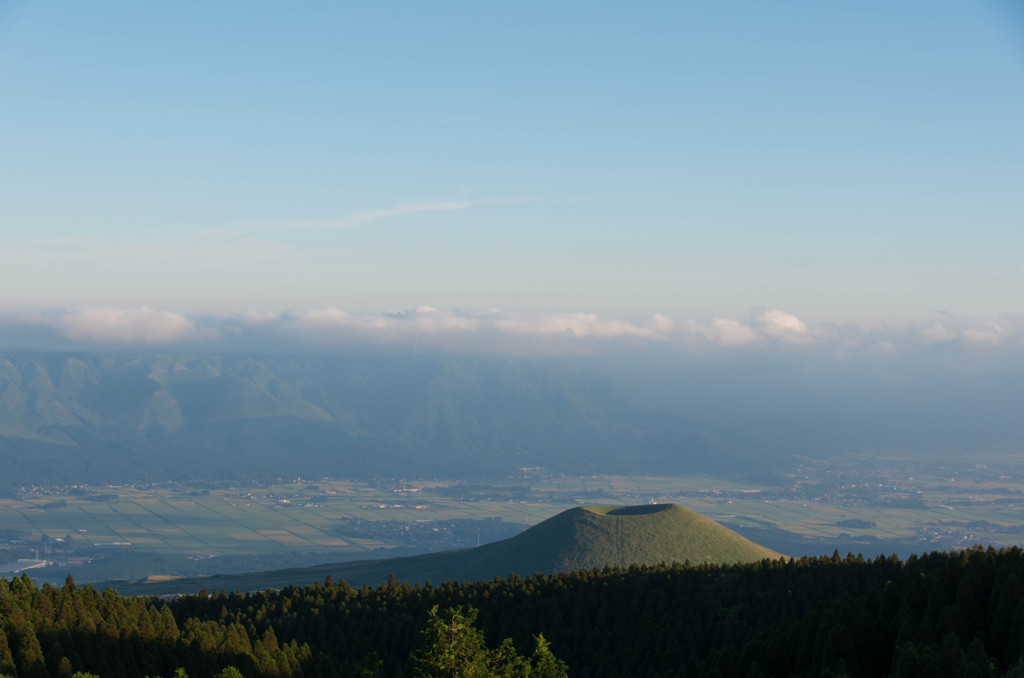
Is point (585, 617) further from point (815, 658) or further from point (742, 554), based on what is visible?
point (742, 554)

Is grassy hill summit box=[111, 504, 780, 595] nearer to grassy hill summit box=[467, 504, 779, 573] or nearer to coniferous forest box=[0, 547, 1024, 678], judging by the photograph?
grassy hill summit box=[467, 504, 779, 573]

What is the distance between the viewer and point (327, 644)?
11994 centimetres

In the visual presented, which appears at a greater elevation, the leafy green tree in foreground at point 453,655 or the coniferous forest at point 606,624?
the leafy green tree in foreground at point 453,655

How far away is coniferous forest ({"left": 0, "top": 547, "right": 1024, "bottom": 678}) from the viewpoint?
277 ft

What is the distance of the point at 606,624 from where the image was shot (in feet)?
406

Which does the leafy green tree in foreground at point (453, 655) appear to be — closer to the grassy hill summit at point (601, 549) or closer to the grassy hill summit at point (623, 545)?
the grassy hill summit at point (601, 549)

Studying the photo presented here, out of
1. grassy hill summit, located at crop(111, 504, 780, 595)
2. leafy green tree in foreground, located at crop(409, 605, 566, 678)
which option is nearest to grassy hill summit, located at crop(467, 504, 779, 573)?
grassy hill summit, located at crop(111, 504, 780, 595)

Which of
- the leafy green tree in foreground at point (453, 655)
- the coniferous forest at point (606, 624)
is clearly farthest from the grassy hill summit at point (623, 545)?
the leafy green tree in foreground at point (453, 655)

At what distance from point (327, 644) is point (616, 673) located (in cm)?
3579

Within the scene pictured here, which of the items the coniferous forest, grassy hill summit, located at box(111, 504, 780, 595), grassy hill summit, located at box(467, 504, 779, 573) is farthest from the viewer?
grassy hill summit, located at box(111, 504, 780, 595)

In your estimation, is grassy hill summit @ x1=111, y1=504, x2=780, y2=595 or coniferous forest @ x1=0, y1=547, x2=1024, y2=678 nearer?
coniferous forest @ x1=0, y1=547, x2=1024, y2=678

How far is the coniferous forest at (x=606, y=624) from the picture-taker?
84.3 m

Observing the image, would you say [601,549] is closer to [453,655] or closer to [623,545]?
[623,545]

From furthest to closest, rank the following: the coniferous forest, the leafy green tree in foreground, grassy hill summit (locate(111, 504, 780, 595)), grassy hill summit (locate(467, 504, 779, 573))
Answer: grassy hill summit (locate(111, 504, 780, 595)), grassy hill summit (locate(467, 504, 779, 573)), the coniferous forest, the leafy green tree in foreground
